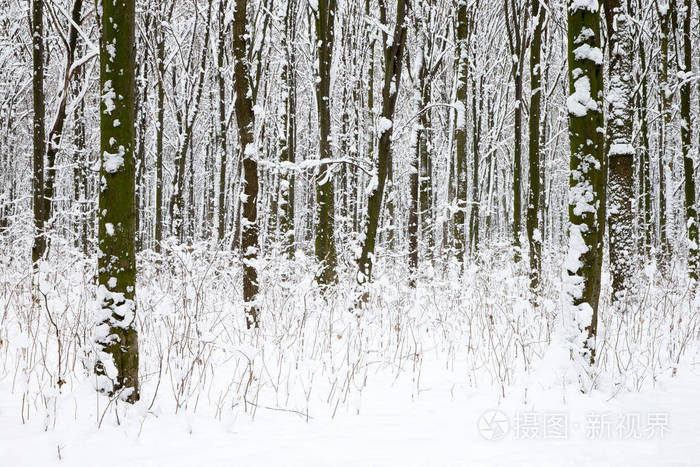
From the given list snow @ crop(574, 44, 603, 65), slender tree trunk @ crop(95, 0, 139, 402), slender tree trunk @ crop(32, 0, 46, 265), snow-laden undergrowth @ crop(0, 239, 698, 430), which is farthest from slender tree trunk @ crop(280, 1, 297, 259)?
snow @ crop(574, 44, 603, 65)

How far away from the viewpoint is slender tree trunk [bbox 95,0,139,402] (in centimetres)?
281

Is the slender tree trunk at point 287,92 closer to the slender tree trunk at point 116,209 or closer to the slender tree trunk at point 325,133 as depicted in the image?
the slender tree trunk at point 325,133

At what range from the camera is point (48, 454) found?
234cm

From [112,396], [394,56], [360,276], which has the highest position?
[394,56]

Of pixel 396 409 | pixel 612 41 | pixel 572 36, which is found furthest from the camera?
pixel 612 41

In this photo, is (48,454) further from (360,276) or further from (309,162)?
(309,162)

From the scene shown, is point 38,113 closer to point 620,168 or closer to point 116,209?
point 116,209

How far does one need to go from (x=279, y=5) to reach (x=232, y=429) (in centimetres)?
1077

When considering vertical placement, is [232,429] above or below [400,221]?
below

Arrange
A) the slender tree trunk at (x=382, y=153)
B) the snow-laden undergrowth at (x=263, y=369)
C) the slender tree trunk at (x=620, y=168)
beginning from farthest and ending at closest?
the slender tree trunk at (x=620, y=168), the slender tree trunk at (x=382, y=153), the snow-laden undergrowth at (x=263, y=369)

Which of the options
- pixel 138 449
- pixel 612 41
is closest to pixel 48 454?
pixel 138 449

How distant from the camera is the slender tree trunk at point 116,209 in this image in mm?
2811

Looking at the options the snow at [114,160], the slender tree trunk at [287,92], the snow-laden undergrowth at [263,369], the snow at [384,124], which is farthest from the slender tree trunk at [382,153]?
the slender tree trunk at [287,92]

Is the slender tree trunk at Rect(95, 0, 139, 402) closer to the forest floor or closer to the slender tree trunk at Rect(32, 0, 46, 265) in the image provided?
the forest floor
